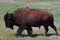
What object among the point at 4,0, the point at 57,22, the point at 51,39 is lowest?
the point at 4,0

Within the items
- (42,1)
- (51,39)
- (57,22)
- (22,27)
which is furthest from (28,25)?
(42,1)

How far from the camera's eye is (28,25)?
632 inches

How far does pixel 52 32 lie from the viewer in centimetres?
1769

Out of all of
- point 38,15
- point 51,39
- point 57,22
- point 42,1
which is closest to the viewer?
point 51,39

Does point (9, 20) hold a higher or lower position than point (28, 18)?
lower

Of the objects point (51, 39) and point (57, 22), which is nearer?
point (51, 39)

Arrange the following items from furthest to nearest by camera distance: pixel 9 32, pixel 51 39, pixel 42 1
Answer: pixel 42 1
pixel 9 32
pixel 51 39

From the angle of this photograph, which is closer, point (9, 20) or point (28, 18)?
point (28, 18)

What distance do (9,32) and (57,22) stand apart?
4.91m

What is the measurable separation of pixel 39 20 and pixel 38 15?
242 mm

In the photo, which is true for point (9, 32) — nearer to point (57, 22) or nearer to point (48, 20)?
point (48, 20)

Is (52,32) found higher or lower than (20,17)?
lower

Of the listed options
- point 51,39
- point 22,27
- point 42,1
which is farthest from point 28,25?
point 42,1

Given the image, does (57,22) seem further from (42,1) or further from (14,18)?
(42,1)
